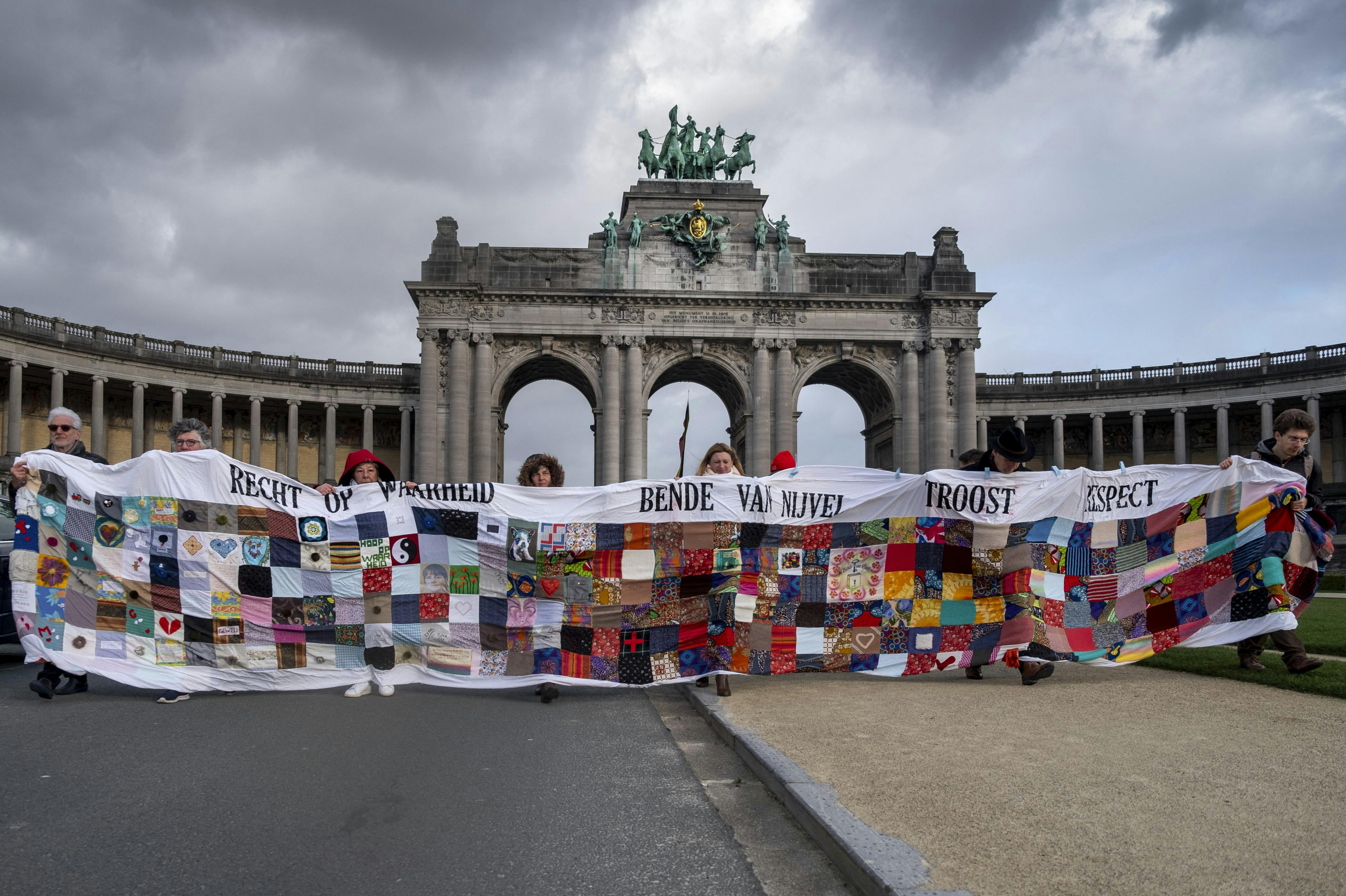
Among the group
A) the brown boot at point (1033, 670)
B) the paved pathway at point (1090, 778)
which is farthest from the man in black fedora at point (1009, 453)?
the paved pathway at point (1090, 778)

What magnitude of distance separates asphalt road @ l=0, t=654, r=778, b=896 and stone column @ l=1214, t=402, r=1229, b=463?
48321 millimetres

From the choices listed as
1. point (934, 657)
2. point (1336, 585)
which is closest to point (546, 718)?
point (934, 657)

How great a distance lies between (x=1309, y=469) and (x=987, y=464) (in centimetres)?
298

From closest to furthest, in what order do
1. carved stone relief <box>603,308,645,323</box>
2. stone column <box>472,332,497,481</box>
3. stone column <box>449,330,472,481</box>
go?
stone column <box>449,330,472,481</box>, stone column <box>472,332,497,481</box>, carved stone relief <box>603,308,645,323</box>

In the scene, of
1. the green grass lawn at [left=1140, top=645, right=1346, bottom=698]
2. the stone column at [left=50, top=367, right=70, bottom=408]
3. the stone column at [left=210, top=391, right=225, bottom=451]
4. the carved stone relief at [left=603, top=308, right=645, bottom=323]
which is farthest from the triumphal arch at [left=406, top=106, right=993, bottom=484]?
the green grass lawn at [left=1140, top=645, right=1346, bottom=698]

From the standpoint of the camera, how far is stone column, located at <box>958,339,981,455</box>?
39688mm

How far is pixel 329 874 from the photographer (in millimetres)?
3434

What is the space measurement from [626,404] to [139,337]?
24370 millimetres

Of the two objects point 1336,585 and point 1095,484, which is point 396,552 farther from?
point 1336,585

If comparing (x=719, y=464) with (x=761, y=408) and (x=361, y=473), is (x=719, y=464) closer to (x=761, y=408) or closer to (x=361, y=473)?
(x=361, y=473)

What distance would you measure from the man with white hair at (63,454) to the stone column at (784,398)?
108 feet

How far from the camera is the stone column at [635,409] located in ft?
127

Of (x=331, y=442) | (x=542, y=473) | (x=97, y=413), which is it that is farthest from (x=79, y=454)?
(x=331, y=442)

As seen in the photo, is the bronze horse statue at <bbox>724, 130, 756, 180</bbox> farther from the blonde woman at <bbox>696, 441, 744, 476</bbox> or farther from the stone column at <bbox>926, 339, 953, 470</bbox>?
the blonde woman at <bbox>696, 441, 744, 476</bbox>
